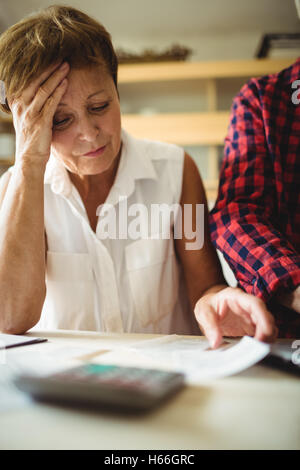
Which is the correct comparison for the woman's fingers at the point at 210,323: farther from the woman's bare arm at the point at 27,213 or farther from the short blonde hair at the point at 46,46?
the short blonde hair at the point at 46,46

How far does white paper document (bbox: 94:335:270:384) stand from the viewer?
0.42 m

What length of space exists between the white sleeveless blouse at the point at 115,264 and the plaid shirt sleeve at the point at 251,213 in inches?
6.6

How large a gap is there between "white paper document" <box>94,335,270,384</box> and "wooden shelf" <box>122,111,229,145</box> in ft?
8.27

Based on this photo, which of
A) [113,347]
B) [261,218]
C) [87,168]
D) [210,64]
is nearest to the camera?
[113,347]

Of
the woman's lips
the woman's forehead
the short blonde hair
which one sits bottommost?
the woman's lips

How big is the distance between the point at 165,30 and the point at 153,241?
2.67m

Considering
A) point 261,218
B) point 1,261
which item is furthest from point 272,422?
point 1,261

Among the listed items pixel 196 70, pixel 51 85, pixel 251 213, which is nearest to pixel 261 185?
pixel 251 213

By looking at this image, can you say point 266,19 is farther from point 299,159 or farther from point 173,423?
point 173,423

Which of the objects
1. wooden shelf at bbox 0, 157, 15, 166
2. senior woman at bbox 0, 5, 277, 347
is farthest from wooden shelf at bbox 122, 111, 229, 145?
senior woman at bbox 0, 5, 277, 347

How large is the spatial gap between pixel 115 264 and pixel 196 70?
238 cm

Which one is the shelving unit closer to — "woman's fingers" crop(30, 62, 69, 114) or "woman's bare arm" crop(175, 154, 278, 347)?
"woman's bare arm" crop(175, 154, 278, 347)

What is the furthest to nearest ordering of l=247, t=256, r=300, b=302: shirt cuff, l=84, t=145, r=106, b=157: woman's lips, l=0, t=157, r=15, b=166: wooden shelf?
l=0, t=157, r=15, b=166: wooden shelf → l=84, t=145, r=106, b=157: woman's lips → l=247, t=256, r=300, b=302: shirt cuff

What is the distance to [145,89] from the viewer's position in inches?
120
